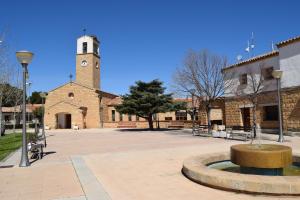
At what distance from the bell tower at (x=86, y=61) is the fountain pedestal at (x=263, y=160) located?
44578 mm

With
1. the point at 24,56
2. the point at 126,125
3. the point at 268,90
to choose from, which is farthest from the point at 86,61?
the point at 24,56

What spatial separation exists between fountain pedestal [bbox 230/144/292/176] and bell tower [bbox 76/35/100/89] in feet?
146

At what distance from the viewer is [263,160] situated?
7723 millimetres

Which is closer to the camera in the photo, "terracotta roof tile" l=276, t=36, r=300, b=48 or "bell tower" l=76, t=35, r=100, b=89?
"terracotta roof tile" l=276, t=36, r=300, b=48

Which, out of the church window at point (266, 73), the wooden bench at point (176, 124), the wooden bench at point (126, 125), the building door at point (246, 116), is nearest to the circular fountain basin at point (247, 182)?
the church window at point (266, 73)

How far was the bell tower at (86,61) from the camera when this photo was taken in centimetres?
5106

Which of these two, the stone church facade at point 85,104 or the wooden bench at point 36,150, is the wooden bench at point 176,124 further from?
the wooden bench at point 36,150

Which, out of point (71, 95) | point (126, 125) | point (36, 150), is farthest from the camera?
point (71, 95)

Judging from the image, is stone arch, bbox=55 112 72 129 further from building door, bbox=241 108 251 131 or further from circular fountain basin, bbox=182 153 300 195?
circular fountain basin, bbox=182 153 300 195

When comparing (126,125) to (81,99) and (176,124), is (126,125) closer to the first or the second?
(81,99)

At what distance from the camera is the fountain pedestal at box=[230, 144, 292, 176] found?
7699 mm

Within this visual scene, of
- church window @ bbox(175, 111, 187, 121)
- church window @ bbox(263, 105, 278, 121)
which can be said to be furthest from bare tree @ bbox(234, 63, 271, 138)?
church window @ bbox(175, 111, 187, 121)

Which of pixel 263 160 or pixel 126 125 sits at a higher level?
pixel 126 125

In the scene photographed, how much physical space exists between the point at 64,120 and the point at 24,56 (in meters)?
38.3
